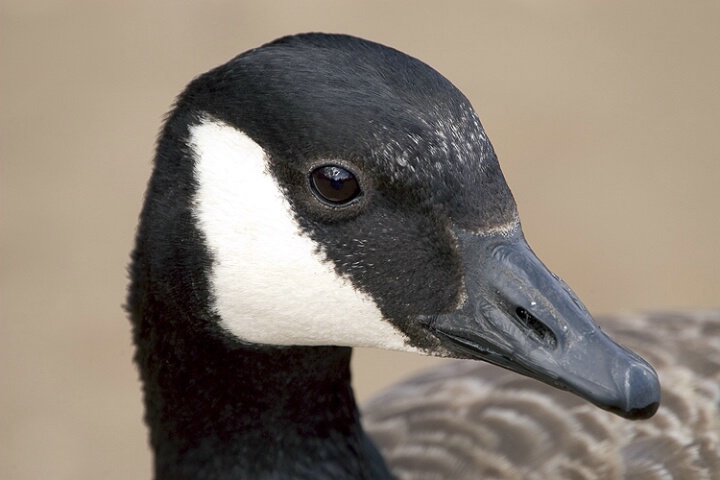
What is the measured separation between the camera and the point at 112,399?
475 cm

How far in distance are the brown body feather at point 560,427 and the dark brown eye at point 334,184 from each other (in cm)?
117

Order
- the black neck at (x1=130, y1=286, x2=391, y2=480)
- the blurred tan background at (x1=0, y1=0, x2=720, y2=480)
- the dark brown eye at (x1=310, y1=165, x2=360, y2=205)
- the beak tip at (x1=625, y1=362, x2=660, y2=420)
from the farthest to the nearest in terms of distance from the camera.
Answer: the blurred tan background at (x1=0, y1=0, x2=720, y2=480)
the black neck at (x1=130, y1=286, x2=391, y2=480)
the dark brown eye at (x1=310, y1=165, x2=360, y2=205)
the beak tip at (x1=625, y1=362, x2=660, y2=420)

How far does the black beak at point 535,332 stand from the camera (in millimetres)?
1907

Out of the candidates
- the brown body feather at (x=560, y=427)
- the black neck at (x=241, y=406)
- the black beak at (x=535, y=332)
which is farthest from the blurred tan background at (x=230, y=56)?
the black beak at (x=535, y=332)

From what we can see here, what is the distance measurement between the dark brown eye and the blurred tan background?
2926 millimetres

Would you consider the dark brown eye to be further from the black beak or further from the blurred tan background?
the blurred tan background

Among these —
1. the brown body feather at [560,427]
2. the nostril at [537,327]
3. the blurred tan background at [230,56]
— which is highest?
the blurred tan background at [230,56]

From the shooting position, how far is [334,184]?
2.02 m

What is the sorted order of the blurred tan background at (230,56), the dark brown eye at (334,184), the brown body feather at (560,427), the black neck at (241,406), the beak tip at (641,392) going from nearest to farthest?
the beak tip at (641,392) < the dark brown eye at (334,184) < the black neck at (241,406) < the brown body feather at (560,427) < the blurred tan background at (230,56)

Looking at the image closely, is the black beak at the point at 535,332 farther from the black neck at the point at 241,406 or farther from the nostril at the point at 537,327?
the black neck at the point at 241,406

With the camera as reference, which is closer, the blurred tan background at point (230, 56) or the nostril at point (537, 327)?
the nostril at point (537, 327)

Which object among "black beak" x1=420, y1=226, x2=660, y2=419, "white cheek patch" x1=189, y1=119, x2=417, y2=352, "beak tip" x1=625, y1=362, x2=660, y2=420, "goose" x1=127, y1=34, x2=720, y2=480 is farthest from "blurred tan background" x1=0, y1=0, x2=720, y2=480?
"beak tip" x1=625, y1=362, x2=660, y2=420

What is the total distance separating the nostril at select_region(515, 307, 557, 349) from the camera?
196 cm

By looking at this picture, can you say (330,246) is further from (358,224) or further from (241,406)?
(241,406)
